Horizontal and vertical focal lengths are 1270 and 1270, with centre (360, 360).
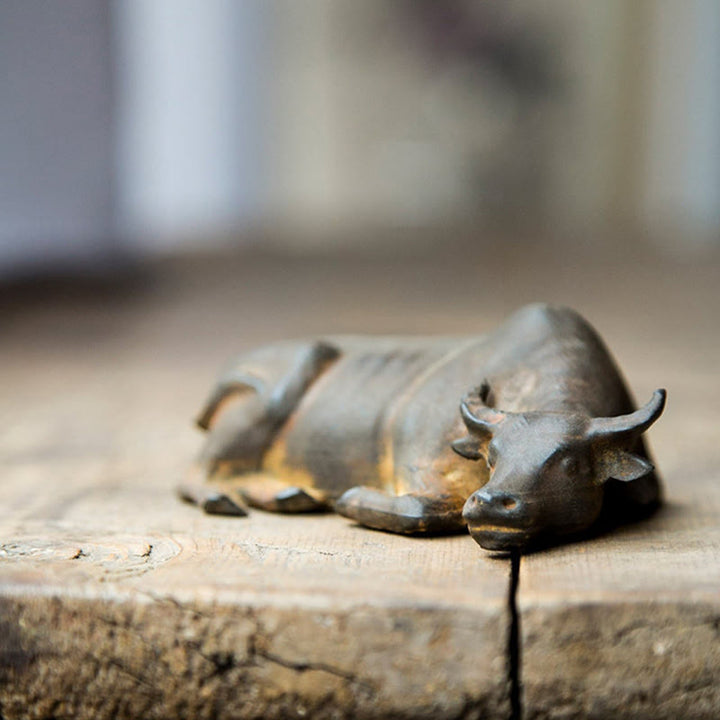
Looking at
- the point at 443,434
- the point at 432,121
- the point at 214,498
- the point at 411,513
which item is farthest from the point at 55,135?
the point at 411,513

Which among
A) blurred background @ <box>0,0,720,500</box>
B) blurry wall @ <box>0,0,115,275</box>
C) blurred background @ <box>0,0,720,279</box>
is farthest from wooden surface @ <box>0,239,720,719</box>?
blurred background @ <box>0,0,720,279</box>

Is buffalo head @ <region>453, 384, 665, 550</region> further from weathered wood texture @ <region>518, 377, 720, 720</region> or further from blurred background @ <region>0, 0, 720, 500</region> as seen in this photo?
blurred background @ <region>0, 0, 720, 500</region>

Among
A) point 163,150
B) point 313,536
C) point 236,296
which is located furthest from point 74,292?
point 313,536

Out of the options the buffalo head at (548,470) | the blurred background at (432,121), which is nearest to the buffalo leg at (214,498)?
the buffalo head at (548,470)

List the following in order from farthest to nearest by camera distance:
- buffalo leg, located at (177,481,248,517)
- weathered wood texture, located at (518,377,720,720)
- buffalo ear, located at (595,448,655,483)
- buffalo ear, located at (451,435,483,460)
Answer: buffalo leg, located at (177,481,248,517), buffalo ear, located at (451,435,483,460), buffalo ear, located at (595,448,655,483), weathered wood texture, located at (518,377,720,720)

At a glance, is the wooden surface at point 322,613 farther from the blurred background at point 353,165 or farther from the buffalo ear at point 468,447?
the blurred background at point 353,165

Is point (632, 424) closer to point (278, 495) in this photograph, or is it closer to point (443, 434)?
point (443, 434)

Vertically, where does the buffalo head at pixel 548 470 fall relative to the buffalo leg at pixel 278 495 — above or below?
above
